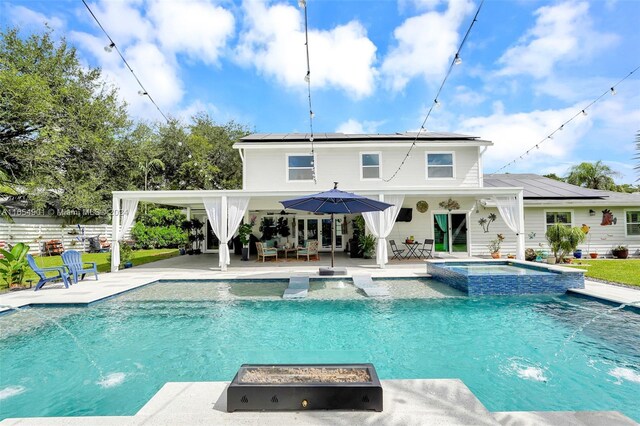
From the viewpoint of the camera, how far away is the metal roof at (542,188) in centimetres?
1491

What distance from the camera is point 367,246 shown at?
1425 cm

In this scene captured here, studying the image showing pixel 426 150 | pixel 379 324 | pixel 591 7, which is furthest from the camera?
pixel 426 150

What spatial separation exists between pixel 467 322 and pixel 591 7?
25.8 feet

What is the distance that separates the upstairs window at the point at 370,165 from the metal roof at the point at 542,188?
6.48 m

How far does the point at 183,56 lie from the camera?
11.0m

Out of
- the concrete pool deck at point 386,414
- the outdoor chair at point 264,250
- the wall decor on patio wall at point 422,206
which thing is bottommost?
the concrete pool deck at point 386,414

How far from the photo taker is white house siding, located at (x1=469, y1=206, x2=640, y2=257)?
14.5 metres

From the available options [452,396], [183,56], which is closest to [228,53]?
[183,56]

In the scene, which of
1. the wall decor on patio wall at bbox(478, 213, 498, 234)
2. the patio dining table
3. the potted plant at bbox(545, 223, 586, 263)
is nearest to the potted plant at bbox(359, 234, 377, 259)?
the patio dining table

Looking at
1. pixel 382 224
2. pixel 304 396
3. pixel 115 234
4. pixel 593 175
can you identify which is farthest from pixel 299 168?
pixel 593 175

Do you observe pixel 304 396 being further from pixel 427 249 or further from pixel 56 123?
pixel 56 123

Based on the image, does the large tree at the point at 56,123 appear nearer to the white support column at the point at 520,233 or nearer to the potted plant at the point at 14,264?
the potted plant at the point at 14,264

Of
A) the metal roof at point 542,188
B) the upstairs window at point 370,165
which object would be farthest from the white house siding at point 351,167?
the metal roof at point 542,188

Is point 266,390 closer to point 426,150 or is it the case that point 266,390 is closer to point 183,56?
point 183,56
